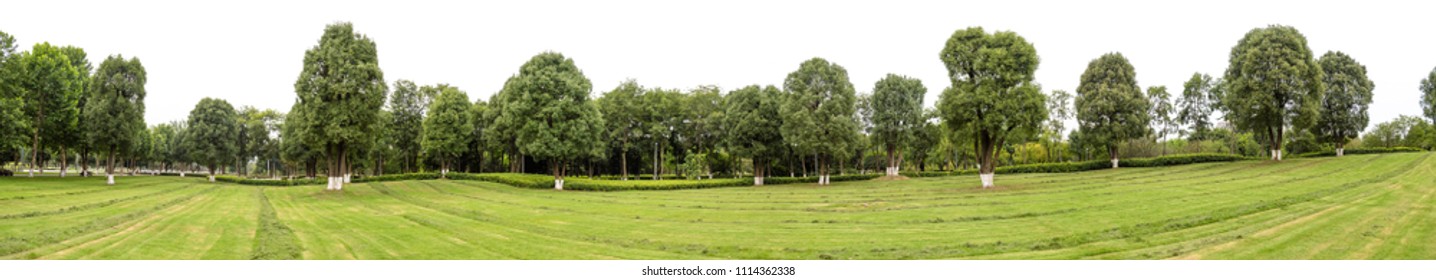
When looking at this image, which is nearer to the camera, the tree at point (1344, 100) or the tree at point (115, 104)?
the tree at point (115, 104)

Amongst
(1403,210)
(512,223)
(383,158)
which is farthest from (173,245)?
(383,158)

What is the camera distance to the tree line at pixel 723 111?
35812mm

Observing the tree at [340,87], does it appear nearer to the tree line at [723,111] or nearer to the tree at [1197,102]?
the tree line at [723,111]

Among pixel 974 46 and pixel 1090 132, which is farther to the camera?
pixel 1090 132

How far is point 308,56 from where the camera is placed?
3634 centimetres

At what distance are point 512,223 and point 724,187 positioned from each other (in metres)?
26.7

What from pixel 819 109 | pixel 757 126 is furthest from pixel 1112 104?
pixel 757 126

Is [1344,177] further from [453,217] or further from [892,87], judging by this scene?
[453,217]

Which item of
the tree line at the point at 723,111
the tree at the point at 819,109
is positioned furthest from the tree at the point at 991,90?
the tree at the point at 819,109

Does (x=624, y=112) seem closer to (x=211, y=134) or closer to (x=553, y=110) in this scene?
(x=553, y=110)

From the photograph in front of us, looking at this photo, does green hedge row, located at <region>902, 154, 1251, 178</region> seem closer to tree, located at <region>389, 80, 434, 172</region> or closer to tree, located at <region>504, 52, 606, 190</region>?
tree, located at <region>504, 52, 606, 190</region>

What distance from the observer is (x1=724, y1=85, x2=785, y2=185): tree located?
4944cm

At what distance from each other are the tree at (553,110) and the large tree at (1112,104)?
124ft

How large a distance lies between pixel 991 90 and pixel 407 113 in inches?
1951
